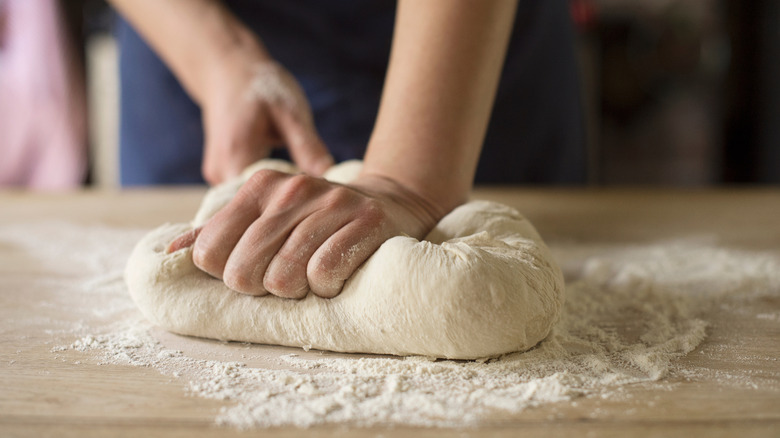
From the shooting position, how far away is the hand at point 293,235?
0.81 m

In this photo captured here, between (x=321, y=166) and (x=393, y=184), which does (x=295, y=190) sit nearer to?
(x=393, y=184)

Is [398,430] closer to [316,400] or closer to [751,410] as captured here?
[316,400]

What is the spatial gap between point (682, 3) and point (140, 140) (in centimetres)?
395

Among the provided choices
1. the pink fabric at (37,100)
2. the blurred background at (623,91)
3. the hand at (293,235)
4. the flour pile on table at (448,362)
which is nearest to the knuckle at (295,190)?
the hand at (293,235)

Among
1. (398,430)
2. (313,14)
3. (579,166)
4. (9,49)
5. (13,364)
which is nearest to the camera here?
(398,430)

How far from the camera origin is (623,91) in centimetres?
446

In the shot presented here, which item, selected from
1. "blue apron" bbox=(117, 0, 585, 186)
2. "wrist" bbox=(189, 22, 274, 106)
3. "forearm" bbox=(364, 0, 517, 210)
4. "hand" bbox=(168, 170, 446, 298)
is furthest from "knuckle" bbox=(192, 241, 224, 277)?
"blue apron" bbox=(117, 0, 585, 186)

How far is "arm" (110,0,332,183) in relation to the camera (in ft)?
4.59

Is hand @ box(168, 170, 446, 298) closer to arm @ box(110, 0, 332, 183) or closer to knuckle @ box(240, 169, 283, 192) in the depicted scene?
knuckle @ box(240, 169, 283, 192)

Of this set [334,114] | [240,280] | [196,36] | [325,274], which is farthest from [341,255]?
[334,114]

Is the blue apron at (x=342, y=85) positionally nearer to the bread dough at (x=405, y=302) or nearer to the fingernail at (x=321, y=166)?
the fingernail at (x=321, y=166)

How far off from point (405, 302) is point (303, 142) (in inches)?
28.0

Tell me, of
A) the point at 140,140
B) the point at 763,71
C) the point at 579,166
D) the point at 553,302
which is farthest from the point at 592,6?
the point at 553,302

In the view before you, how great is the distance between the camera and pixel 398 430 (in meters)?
0.63
